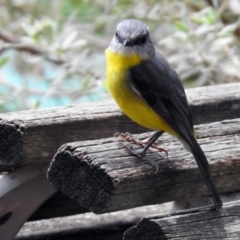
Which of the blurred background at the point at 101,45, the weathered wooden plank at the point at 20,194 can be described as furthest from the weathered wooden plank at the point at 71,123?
the blurred background at the point at 101,45

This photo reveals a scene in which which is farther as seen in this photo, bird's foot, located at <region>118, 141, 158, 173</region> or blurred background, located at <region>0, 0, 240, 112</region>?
blurred background, located at <region>0, 0, 240, 112</region>

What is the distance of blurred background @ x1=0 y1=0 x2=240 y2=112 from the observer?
420cm

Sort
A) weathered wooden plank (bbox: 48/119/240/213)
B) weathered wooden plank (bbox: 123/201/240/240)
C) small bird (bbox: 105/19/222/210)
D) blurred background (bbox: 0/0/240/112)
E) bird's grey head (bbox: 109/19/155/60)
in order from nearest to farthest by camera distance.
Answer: weathered wooden plank (bbox: 123/201/240/240)
weathered wooden plank (bbox: 48/119/240/213)
small bird (bbox: 105/19/222/210)
bird's grey head (bbox: 109/19/155/60)
blurred background (bbox: 0/0/240/112)

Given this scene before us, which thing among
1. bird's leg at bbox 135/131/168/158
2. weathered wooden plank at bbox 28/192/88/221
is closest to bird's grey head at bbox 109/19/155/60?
bird's leg at bbox 135/131/168/158

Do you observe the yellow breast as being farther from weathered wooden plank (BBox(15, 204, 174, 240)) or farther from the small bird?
weathered wooden plank (BBox(15, 204, 174, 240))

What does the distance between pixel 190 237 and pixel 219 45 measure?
107 inches

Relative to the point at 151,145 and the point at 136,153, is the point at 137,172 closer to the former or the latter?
the point at 136,153

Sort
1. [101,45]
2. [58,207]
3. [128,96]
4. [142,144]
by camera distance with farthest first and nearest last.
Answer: [101,45]
[58,207]
[128,96]
[142,144]

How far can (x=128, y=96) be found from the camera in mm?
2412

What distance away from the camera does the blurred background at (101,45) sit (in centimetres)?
420

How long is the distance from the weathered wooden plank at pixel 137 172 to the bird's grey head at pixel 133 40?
402 millimetres

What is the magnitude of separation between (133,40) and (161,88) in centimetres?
21

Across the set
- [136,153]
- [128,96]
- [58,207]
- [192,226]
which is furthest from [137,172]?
[58,207]

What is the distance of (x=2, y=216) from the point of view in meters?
2.21
